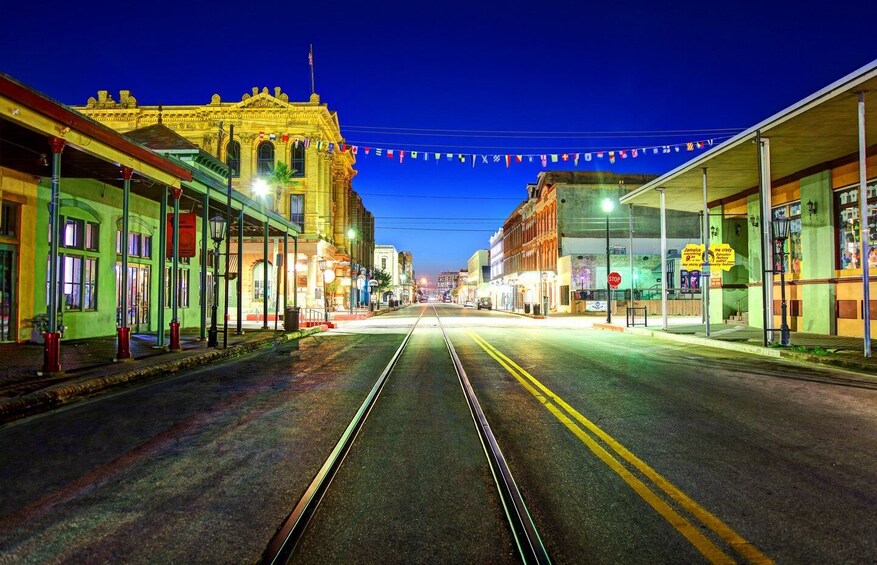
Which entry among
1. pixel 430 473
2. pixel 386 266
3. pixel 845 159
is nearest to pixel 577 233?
pixel 845 159

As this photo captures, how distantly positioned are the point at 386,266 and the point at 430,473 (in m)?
→ 115

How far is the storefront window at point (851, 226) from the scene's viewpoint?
16891 mm

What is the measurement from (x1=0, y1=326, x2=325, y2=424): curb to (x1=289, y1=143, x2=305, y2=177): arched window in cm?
3797

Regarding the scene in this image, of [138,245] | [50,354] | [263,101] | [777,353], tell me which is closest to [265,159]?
[263,101]

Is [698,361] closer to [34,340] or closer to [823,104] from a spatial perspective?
[823,104]

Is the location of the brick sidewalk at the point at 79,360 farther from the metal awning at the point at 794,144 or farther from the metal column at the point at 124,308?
the metal awning at the point at 794,144

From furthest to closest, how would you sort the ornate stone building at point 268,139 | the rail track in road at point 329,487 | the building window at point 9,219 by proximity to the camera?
1. the ornate stone building at point 268,139
2. the building window at point 9,219
3. the rail track in road at point 329,487

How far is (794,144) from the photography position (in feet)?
54.1

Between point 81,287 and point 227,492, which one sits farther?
point 81,287

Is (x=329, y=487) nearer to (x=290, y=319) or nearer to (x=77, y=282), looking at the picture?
(x=77, y=282)

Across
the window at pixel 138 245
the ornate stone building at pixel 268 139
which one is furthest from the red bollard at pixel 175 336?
the ornate stone building at pixel 268 139

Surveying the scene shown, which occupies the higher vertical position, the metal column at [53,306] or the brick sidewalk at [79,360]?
the metal column at [53,306]

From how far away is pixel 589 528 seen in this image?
11.9 feet

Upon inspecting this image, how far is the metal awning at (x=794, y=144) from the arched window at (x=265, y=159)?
3543cm
